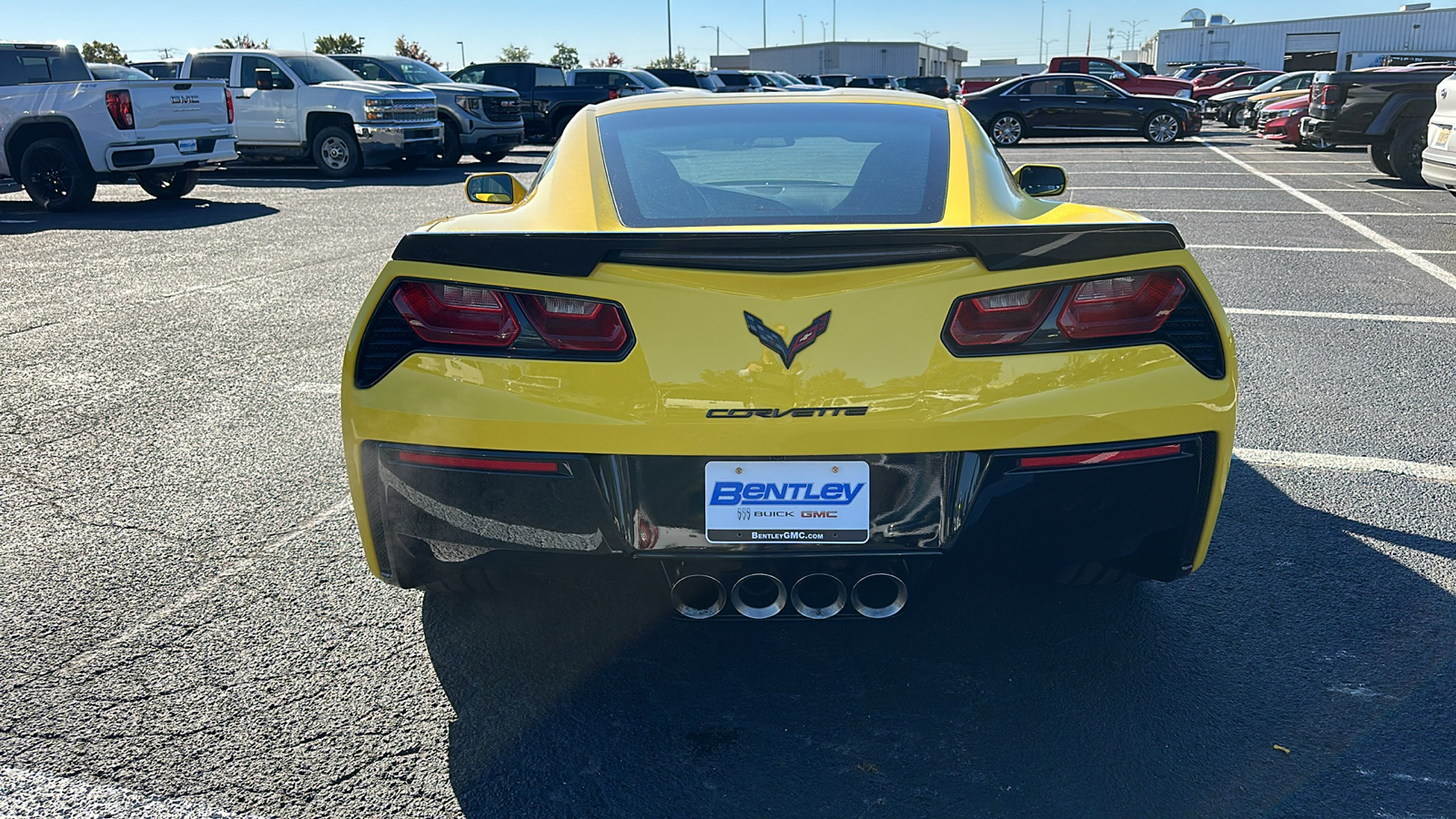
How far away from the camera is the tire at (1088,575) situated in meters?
2.53

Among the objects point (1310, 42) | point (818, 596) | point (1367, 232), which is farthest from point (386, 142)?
point (1310, 42)

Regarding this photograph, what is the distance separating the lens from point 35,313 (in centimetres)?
738

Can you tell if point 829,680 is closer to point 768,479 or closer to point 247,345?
point 768,479

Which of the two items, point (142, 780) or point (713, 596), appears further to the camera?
point (713, 596)

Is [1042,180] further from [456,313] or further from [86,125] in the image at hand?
[86,125]

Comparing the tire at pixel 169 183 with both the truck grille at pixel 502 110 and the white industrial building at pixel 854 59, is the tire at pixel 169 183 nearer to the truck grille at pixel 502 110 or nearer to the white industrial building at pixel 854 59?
the truck grille at pixel 502 110

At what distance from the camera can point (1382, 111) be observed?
15.0m

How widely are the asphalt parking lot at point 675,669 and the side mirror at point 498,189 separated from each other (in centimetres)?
115

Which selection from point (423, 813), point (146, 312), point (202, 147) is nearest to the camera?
point (423, 813)

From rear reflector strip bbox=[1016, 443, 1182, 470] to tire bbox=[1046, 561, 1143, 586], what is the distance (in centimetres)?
26

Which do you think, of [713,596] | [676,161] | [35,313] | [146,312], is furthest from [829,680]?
[35,313]

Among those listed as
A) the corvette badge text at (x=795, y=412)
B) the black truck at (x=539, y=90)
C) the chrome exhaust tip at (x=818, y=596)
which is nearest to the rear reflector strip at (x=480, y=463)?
the corvette badge text at (x=795, y=412)

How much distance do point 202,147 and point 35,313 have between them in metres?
6.91

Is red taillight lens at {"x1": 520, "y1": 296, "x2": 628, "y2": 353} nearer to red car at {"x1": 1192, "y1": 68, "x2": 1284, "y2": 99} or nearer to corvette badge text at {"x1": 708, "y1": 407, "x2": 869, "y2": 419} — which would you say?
corvette badge text at {"x1": 708, "y1": 407, "x2": 869, "y2": 419}
